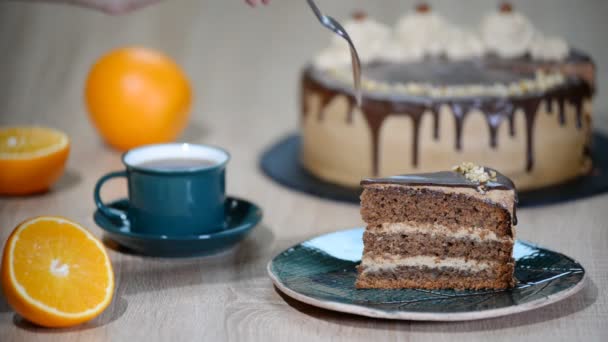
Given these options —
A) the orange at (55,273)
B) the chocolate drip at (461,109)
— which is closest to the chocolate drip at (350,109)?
the chocolate drip at (461,109)

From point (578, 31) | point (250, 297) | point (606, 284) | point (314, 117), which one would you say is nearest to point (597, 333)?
point (606, 284)

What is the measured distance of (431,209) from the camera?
2.38m

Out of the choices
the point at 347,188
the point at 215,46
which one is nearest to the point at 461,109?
the point at 347,188

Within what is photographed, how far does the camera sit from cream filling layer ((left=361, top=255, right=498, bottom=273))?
7.82 ft

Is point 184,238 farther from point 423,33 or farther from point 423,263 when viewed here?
point 423,33

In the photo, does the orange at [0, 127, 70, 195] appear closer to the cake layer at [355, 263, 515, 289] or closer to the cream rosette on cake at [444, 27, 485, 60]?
the cake layer at [355, 263, 515, 289]

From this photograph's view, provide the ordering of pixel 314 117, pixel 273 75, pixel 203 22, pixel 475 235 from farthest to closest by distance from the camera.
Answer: pixel 203 22
pixel 273 75
pixel 314 117
pixel 475 235

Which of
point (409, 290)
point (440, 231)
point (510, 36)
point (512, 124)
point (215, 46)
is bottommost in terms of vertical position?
point (409, 290)

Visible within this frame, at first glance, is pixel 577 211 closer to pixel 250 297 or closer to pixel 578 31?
pixel 250 297

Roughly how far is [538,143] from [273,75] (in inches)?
78.6

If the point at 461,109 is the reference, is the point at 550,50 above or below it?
above

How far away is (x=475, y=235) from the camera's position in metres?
2.39

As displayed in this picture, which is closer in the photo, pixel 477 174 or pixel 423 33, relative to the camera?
pixel 477 174

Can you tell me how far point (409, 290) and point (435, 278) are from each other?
0.08m
